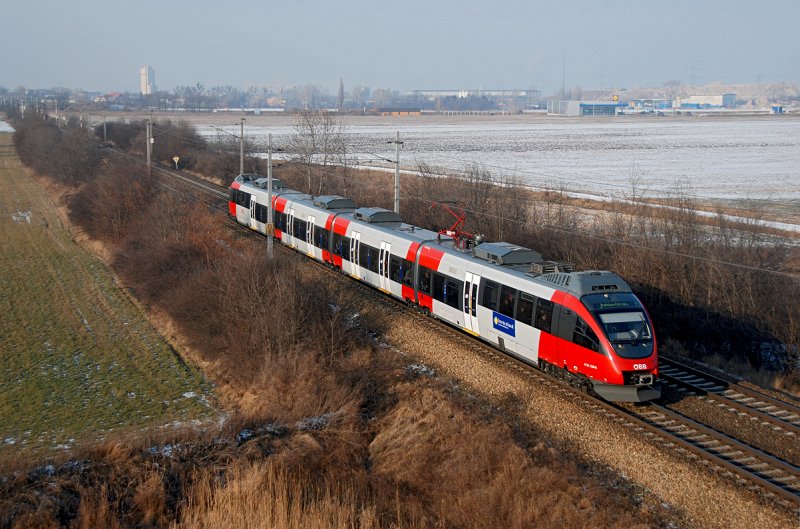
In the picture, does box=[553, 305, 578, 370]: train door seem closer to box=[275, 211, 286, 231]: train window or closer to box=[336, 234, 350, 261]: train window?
box=[336, 234, 350, 261]: train window

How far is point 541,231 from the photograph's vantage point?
29375mm

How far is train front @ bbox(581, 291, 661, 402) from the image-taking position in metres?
15.9

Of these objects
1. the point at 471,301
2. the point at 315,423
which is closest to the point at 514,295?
the point at 471,301

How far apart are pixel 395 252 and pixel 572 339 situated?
922 cm

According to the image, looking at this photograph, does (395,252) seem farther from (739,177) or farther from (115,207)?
(739,177)

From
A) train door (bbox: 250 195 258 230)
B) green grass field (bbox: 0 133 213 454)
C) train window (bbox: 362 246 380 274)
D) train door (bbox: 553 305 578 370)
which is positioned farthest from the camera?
train door (bbox: 250 195 258 230)

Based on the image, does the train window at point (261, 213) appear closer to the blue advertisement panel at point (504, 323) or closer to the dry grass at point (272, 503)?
the blue advertisement panel at point (504, 323)

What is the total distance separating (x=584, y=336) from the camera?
16.5 m

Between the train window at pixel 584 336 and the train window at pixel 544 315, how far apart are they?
2.85ft

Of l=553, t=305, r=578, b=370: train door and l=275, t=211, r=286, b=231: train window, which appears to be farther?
l=275, t=211, r=286, b=231: train window

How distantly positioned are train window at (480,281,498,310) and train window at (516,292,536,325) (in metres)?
1.07

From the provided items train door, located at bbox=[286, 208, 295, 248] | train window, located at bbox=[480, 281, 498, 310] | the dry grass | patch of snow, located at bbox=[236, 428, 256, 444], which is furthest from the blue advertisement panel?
train door, located at bbox=[286, 208, 295, 248]

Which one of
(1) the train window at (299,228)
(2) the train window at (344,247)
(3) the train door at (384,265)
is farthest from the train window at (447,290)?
(1) the train window at (299,228)

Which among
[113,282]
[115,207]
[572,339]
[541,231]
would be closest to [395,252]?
[541,231]
